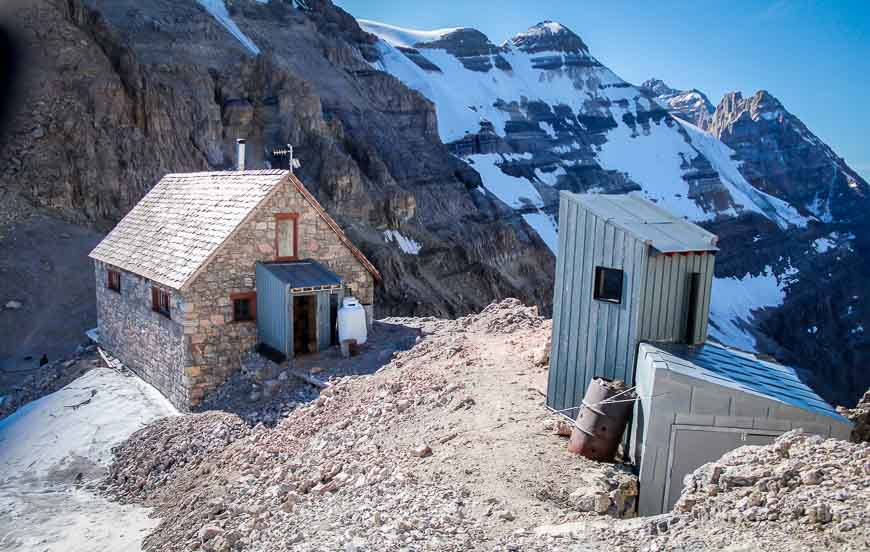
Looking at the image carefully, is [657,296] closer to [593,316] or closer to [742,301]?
[593,316]

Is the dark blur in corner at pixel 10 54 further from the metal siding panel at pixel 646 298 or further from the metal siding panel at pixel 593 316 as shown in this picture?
the metal siding panel at pixel 646 298

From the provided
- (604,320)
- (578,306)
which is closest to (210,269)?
(578,306)

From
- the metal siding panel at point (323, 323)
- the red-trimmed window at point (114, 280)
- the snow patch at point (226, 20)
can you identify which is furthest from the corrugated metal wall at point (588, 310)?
the snow patch at point (226, 20)

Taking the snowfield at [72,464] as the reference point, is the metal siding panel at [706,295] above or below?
above

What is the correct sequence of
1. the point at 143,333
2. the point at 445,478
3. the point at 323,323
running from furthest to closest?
1. the point at 143,333
2. the point at 323,323
3. the point at 445,478

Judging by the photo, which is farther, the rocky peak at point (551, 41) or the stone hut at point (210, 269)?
the rocky peak at point (551, 41)

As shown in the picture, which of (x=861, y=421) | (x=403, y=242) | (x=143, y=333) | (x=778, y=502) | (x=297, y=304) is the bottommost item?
(x=403, y=242)

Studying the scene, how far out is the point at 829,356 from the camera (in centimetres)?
6894

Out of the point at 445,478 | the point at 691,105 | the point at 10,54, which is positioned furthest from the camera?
the point at 691,105

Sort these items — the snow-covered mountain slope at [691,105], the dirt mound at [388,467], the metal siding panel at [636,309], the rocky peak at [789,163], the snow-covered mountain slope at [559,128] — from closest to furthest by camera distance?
the dirt mound at [388,467] → the metal siding panel at [636,309] → the snow-covered mountain slope at [559,128] → the rocky peak at [789,163] → the snow-covered mountain slope at [691,105]

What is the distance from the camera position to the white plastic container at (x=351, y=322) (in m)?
15.4

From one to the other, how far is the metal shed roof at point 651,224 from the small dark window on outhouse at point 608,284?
631 mm

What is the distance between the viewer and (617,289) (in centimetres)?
945

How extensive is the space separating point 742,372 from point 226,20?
55.9 m
